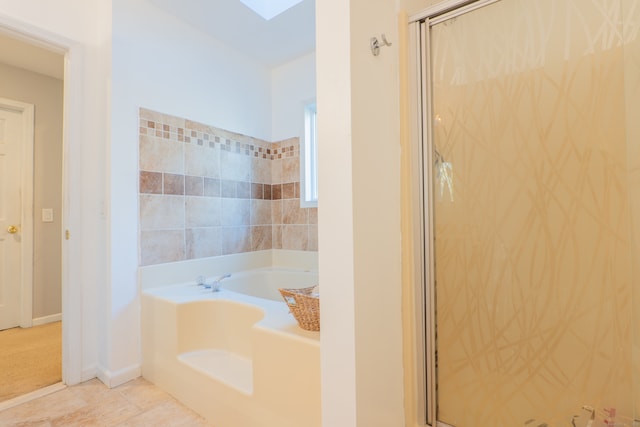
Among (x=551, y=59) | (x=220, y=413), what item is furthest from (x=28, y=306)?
(x=551, y=59)

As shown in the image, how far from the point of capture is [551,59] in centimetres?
106

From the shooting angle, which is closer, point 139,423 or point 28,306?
point 139,423

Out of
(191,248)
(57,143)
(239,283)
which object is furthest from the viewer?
(57,143)

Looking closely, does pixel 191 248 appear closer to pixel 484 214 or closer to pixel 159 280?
pixel 159 280

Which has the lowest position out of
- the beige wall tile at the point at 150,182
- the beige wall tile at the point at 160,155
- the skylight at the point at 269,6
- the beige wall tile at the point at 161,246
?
the beige wall tile at the point at 161,246

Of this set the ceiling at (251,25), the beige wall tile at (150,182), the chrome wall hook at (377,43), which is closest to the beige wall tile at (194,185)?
the beige wall tile at (150,182)

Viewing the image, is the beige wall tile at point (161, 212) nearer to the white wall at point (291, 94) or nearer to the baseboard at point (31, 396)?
the baseboard at point (31, 396)

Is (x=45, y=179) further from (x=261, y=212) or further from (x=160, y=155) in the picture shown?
(x=261, y=212)

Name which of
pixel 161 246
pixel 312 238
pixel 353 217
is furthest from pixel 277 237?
pixel 353 217

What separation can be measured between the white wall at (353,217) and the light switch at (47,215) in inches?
122

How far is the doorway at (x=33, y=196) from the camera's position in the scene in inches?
107

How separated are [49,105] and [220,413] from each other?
10.3ft

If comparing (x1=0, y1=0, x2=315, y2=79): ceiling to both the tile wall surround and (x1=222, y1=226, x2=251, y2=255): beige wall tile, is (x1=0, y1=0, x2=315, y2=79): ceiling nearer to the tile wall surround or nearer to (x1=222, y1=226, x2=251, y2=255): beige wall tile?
the tile wall surround

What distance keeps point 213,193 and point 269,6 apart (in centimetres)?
137
